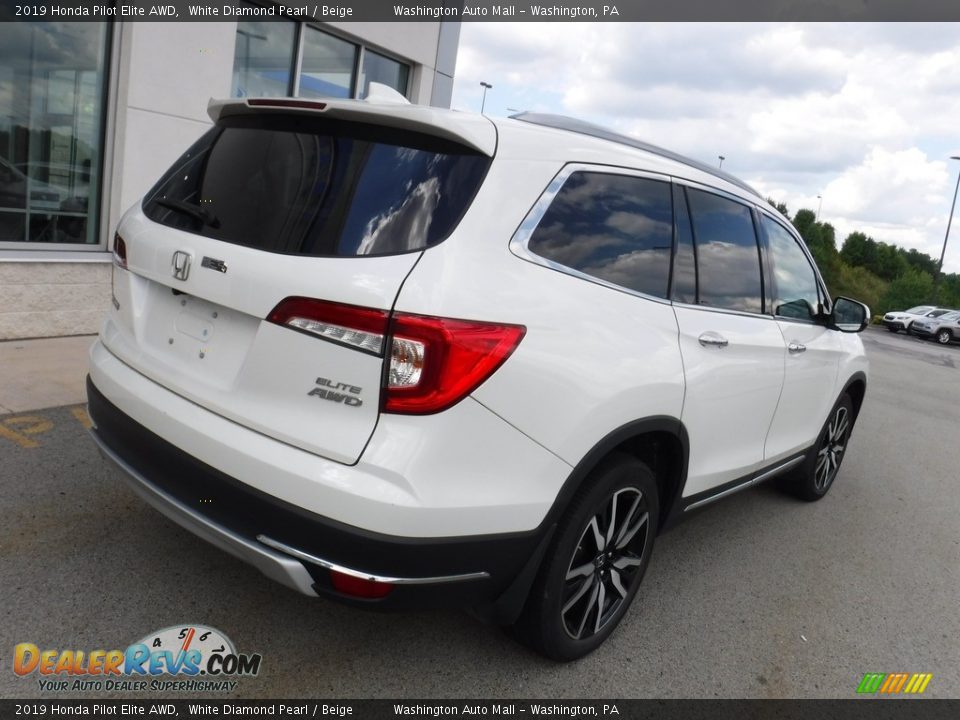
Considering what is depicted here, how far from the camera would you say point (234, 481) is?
2227mm

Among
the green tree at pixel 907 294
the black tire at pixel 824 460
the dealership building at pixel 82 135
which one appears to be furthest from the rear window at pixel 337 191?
the green tree at pixel 907 294

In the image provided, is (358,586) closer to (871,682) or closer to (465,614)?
(465,614)

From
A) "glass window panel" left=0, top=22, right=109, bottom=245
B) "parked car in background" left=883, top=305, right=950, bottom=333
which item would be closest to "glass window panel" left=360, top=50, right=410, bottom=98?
"glass window panel" left=0, top=22, right=109, bottom=245

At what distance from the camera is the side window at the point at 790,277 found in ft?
13.0

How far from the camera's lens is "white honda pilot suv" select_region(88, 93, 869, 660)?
2.10m

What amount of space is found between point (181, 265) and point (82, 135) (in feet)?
17.3

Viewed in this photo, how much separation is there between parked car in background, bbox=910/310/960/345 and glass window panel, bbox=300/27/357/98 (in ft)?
102

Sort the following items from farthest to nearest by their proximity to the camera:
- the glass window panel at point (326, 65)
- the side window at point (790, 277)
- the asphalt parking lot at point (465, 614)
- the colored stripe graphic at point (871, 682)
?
the glass window panel at point (326, 65), the side window at point (790, 277), the colored stripe graphic at point (871, 682), the asphalt parking lot at point (465, 614)

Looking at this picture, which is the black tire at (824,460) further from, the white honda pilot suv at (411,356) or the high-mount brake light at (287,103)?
the high-mount brake light at (287,103)

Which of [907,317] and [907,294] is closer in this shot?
[907,317]

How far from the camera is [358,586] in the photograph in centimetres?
216

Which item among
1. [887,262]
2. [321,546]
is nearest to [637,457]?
[321,546]

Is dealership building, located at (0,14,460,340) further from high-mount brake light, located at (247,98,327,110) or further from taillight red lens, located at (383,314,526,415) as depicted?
taillight red lens, located at (383,314,526,415)

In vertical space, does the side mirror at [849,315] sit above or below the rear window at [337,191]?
below
